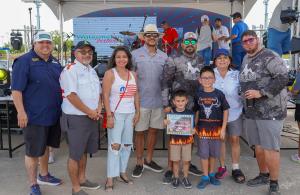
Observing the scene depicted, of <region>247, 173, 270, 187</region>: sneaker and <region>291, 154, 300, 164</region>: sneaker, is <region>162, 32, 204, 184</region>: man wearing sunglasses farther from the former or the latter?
<region>291, 154, 300, 164</region>: sneaker

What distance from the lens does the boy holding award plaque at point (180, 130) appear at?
134 inches

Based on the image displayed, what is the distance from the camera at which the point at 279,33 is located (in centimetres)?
570

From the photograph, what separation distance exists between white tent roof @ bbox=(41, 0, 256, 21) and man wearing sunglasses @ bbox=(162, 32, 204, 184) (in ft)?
18.7

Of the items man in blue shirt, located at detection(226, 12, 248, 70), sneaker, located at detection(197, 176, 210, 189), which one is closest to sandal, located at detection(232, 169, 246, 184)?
sneaker, located at detection(197, 176, 210, 189)

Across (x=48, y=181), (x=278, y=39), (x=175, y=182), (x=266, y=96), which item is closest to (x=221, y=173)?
(x=175, y=182)

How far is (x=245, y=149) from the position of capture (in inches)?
203

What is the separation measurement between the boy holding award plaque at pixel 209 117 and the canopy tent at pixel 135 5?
5.93 m

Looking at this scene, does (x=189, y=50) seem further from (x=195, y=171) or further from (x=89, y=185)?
(x=89, y=185)

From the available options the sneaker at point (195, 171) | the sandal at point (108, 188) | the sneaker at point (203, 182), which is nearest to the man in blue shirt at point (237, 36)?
the sneaker at point (195, 171)

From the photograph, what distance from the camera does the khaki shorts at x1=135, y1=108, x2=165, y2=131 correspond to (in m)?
3.76

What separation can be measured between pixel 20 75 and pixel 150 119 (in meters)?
1.59

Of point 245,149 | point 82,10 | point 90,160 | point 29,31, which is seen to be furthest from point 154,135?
point 29,31

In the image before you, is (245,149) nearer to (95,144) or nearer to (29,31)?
(95,144)

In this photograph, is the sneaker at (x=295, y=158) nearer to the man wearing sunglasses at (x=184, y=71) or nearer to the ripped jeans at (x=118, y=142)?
the man wearing sunglasses at (x=184, y=71)
